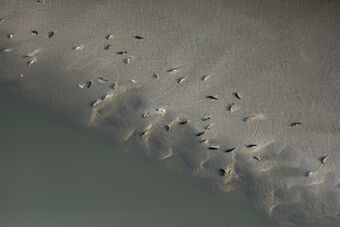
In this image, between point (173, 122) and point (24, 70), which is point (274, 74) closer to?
point (173, 122)

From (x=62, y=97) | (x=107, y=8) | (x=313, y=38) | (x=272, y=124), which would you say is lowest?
(x=272, y=124)

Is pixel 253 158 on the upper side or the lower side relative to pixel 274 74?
lower

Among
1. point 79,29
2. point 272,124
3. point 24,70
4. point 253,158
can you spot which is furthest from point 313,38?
point 24,70

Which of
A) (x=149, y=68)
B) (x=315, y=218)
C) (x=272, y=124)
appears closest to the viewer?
(x=315, y=218)

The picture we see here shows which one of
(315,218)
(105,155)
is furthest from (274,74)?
(105,155)

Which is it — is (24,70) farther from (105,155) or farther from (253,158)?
(253,158)

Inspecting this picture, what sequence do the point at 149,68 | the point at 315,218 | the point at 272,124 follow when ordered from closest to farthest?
the point at 315,218, the point at 272,124, the point at 149,68

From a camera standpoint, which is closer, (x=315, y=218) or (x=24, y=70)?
(x=315, y=218)
